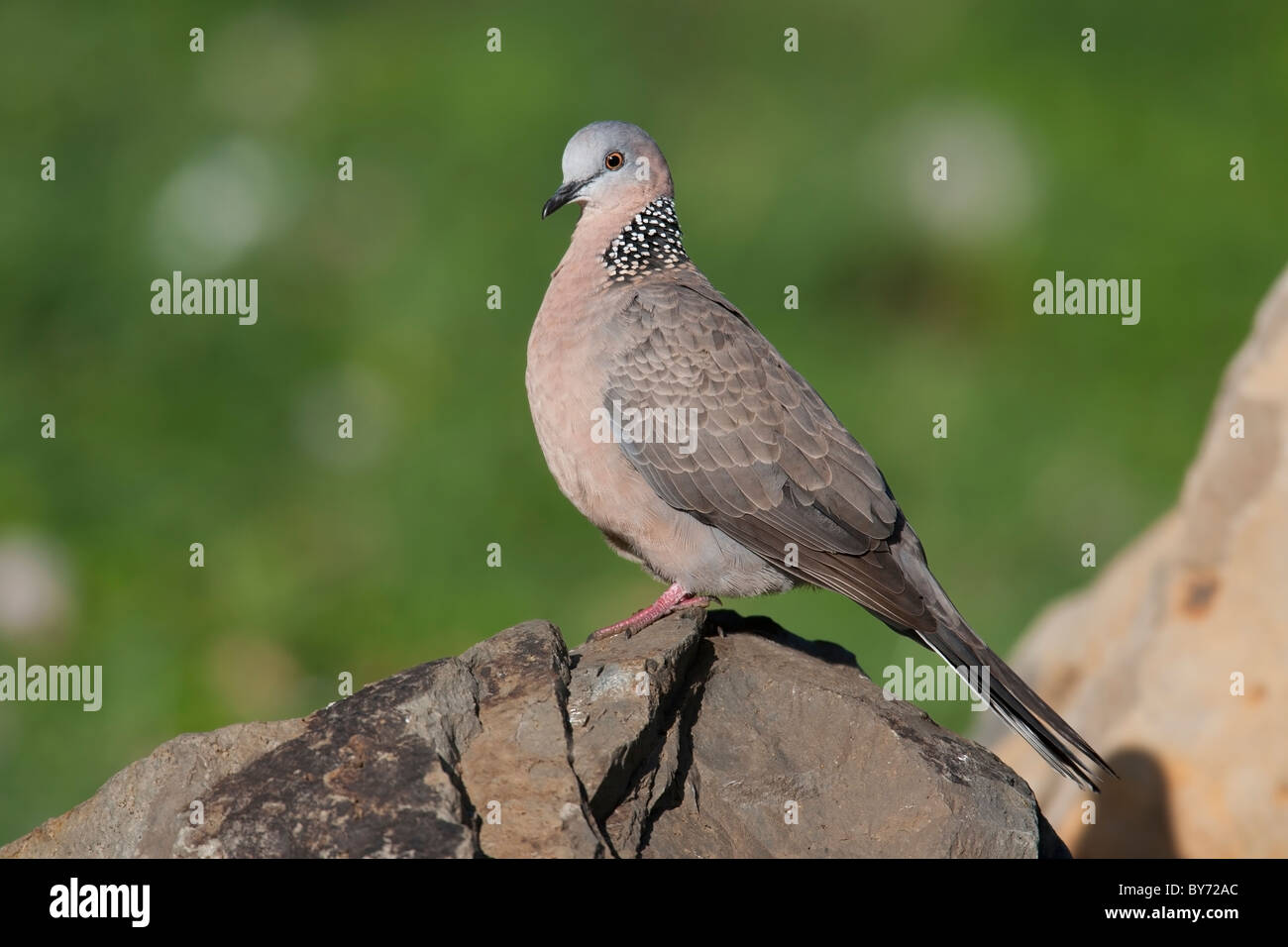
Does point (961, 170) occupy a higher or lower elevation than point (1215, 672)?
higher

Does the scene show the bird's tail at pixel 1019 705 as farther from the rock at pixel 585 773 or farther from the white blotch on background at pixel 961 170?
the white blotch on background at pixel 961 170

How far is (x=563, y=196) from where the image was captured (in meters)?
8.62

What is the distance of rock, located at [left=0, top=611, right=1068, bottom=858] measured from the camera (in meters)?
5.95

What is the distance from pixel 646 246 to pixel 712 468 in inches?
54.7

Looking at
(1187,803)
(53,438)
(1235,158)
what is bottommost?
(1187,803)

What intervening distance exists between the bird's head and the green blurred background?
179 inches

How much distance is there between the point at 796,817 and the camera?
22.6ft

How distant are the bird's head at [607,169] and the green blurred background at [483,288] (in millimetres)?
4537

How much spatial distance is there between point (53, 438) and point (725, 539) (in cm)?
827

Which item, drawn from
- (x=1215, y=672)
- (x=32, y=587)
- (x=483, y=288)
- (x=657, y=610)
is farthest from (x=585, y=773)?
(x=483, y=288)

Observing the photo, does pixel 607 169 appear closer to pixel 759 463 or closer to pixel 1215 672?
pixel 759 463

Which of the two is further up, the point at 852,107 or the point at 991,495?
the point at 852,107

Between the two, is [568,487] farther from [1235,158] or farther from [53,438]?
[1235,158]
